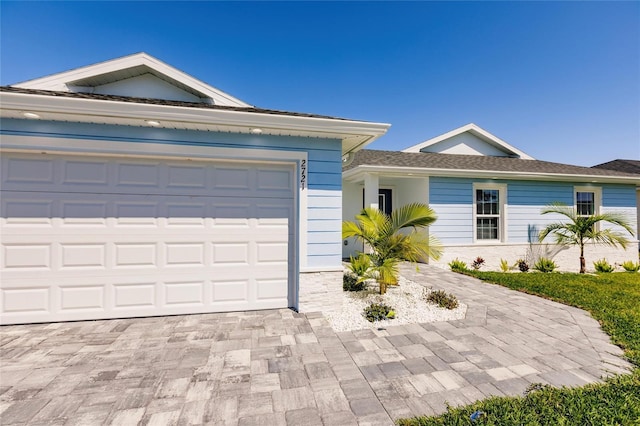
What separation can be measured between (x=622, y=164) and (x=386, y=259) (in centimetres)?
2354

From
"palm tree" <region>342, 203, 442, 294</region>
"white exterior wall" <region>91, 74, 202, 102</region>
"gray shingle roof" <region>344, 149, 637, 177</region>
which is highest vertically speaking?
"white exterior wall" <region>91, 74, 202, 102</region>

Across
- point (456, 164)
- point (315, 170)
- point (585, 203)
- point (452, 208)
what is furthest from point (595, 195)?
point (315, 170)

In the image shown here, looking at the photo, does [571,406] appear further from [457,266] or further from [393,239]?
[457,266]

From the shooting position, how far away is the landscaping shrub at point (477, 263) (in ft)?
28.0

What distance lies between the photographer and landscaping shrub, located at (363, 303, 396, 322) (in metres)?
4.02

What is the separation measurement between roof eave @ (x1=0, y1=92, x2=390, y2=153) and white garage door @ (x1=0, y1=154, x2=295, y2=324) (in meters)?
0.63

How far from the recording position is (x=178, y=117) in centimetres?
368

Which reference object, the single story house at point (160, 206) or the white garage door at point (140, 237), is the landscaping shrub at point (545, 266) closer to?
the single story house at point (160, 206)

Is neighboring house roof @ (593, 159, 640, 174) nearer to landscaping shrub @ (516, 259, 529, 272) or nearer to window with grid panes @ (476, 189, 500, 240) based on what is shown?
window with grid panes @ (476, 189, 500, 240)

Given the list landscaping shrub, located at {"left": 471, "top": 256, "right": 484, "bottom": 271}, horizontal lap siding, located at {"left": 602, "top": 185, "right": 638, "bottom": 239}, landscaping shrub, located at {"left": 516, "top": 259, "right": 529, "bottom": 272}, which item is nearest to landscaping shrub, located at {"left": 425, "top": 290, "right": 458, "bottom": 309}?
landscaping shrub, located at {"left": 471, "top": 256, "right": 484, "bottom": 271}

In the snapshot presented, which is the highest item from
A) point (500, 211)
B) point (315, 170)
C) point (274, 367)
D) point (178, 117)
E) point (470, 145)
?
point (470, 145)

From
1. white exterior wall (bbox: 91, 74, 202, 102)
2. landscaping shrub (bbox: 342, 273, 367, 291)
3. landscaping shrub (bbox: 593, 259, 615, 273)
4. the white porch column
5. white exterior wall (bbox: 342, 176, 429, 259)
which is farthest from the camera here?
white exterior wall (bbox: 342, 176, 429, 259)

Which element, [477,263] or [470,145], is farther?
[470,145]

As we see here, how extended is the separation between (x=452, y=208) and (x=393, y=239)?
16.1ft
